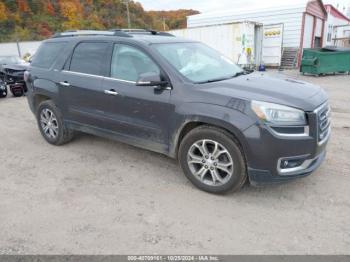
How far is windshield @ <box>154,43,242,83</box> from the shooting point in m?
3.85

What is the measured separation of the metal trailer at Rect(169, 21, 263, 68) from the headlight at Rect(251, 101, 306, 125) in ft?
50.0

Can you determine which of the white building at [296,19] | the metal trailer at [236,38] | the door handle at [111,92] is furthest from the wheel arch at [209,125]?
the white building at [296,19]

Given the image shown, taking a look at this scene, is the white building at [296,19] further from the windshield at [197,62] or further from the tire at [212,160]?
the tire at [212,160]

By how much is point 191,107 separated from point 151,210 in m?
1.22

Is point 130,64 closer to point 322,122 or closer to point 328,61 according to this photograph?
point 322,122

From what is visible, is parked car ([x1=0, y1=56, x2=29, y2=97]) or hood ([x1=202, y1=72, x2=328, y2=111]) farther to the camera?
parked car ([x1=0, y1=56, x2=29, y2=97])

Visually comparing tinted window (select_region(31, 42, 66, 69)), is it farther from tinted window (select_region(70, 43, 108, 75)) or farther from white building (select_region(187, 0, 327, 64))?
white building (select_region(187, 0, 327, 64))

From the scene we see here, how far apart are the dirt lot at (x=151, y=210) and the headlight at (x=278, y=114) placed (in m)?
0.94

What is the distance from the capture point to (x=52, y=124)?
208 inches

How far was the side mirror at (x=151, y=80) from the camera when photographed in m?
3.62

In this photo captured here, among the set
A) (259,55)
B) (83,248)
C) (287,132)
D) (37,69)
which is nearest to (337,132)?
(287,132)

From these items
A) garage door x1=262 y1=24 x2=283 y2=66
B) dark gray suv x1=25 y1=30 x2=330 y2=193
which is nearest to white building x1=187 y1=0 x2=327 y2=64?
garage door x1=262 y1=24 x2=283 y2=66

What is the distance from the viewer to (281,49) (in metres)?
20.3

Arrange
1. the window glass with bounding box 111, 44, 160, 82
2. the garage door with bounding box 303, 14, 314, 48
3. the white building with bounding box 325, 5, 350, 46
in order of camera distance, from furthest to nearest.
A: the white building with bounding box 325, 5, 350, 46 < the garage door with bounding box 303, 14, 314, 48 < the window glass with bounding box 111, 44, 160, 82
